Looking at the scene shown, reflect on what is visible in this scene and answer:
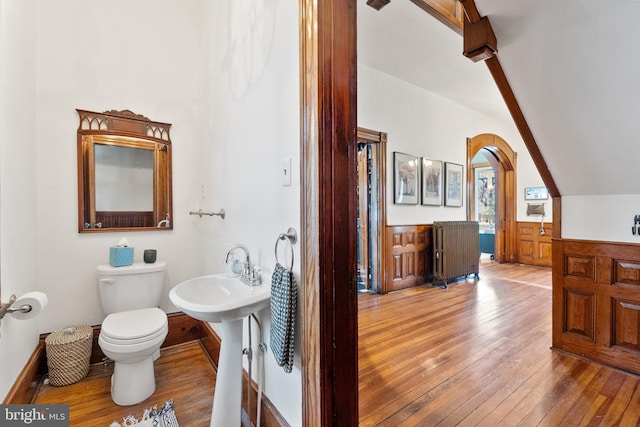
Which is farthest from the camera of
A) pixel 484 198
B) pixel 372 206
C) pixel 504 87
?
pixel 484 198

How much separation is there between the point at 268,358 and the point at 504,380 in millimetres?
1551

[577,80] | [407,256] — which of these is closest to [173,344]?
[407,256]

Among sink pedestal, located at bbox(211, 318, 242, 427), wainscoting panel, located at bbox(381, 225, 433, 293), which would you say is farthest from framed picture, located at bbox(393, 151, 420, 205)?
sink pedestal, located at bbox(211, 318, 242, 427)

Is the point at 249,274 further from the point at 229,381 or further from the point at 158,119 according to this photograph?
the point at 158,119

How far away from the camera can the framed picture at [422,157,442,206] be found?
168 inches

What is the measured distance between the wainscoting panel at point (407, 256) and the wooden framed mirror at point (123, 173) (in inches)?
105

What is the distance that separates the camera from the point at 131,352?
1.64 m

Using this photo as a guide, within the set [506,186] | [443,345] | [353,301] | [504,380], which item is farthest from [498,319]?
[506,186]

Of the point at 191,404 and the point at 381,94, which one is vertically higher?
the point at 381,94

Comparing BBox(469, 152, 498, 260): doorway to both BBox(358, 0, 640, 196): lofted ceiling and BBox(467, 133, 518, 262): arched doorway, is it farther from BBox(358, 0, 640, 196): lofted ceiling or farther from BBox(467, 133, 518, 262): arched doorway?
BBox(358, 0, 640, 196): lofted ceiling

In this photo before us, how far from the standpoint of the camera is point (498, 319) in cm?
289

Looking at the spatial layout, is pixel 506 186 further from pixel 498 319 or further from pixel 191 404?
pixel 191 404

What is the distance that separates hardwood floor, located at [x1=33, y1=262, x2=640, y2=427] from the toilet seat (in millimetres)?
410
